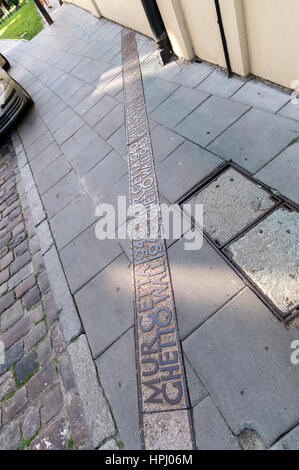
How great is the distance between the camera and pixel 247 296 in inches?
93.2

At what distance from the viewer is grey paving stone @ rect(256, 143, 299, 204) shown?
8.94 ft

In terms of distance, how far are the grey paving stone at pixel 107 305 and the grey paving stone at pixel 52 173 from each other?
7.02ft

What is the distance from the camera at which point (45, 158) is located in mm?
5340

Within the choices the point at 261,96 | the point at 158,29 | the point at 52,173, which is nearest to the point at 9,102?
the point at 52,173

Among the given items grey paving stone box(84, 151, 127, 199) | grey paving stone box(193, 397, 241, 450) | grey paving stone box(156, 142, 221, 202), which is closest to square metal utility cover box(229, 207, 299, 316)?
grey paving stone box(193, 397, 241, 450)

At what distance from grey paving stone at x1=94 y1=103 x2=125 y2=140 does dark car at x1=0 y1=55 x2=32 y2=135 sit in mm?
2666

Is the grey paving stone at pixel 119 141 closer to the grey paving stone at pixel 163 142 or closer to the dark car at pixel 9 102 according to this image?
the grey paving stone at pixel 163 142

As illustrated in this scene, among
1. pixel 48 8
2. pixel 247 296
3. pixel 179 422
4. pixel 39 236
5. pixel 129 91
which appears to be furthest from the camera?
pixel 48 8

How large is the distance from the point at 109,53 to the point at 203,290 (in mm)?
6592

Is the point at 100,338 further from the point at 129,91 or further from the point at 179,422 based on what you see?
the point at 129,91

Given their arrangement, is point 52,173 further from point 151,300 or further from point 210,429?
point 210,429

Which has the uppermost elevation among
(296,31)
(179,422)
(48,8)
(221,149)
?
(296,31)

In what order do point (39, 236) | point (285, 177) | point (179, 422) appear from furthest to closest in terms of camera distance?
point (39, 236) → point (285, 177) → point (179, 422)
